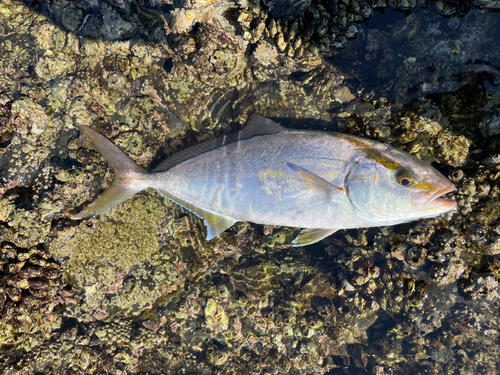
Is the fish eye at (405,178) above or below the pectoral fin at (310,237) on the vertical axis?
above

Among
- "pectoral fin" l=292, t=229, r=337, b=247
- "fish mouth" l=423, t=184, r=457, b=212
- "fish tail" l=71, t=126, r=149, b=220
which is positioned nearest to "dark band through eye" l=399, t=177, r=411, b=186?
"fish mouth" l=423, t=184, r=457, b=212

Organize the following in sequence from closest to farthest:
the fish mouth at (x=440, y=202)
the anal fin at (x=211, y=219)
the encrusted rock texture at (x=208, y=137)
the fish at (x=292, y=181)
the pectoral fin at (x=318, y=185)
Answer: the fish mouth at (x=440, y=202) < the fish at (x=292, y=181) < the pectoral fin at (x=318, y=185) < the encrusted rock texture at (x=208, y=137) < the anal fin at (x=211, y=219)

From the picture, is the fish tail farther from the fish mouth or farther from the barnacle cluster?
the fish mouth

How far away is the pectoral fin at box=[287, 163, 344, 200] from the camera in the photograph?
6.99 ft

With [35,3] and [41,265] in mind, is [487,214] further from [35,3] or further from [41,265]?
[35,3]

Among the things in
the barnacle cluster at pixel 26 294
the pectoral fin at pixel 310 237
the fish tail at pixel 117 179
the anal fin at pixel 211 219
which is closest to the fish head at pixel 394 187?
the pectoral fin at pixel 310 237

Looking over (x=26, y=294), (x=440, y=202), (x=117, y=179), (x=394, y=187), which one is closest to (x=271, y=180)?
(x=394, y=187)

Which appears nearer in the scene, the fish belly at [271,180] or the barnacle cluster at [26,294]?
the fish belly at [271,180]

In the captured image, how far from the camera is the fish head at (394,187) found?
1.94 meters

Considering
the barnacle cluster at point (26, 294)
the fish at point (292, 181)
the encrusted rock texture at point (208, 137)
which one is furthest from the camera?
the barnacle cluster at point (26, 294)

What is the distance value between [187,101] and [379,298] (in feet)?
10.4

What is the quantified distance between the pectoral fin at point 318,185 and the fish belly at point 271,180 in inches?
1.4

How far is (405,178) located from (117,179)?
2584mm

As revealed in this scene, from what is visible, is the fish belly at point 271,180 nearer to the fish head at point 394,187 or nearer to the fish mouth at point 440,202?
the fish head at point 394,187
